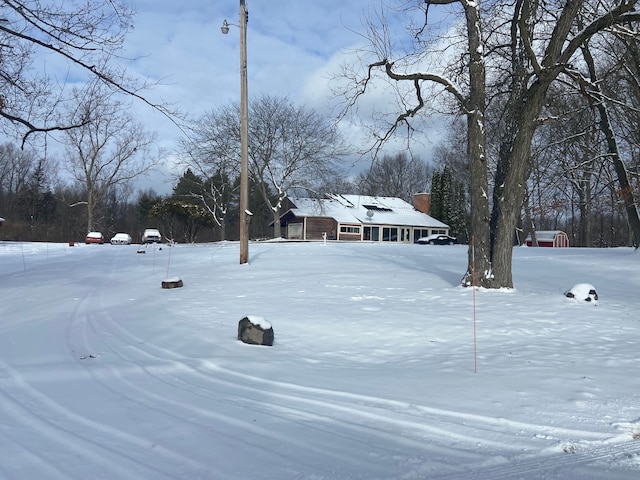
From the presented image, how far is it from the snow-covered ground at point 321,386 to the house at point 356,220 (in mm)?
35434

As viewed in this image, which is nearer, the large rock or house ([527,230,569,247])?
the large rock

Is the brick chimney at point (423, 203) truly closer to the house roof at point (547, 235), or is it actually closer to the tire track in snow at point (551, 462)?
the house roof at point (547, 235)

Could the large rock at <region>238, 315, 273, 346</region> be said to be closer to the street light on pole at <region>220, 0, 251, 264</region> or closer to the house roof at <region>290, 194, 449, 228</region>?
the street light on pole at <region>220, 0, 251, 264</region>

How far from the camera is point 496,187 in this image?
457 inches

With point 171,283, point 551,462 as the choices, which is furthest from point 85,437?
point 171,283

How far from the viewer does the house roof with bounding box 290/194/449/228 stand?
1880 inches

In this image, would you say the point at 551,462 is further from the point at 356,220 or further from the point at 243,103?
the point at 356,220

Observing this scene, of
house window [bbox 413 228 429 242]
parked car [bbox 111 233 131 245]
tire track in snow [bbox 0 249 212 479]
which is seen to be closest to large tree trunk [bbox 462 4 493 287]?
tire track in snow [bbox 0 249 212 479]

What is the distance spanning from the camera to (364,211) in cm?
5119

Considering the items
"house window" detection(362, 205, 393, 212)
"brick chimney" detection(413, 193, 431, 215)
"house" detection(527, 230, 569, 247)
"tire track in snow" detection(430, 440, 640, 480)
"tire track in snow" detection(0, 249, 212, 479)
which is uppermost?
"brick chimney" detection(413, 193, 431, 215)

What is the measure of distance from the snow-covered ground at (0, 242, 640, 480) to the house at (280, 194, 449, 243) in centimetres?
3543

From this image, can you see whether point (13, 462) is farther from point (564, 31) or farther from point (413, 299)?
point (564, 31)

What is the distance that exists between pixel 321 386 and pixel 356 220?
4489cm

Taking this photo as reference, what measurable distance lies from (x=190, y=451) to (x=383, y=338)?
177 inches
